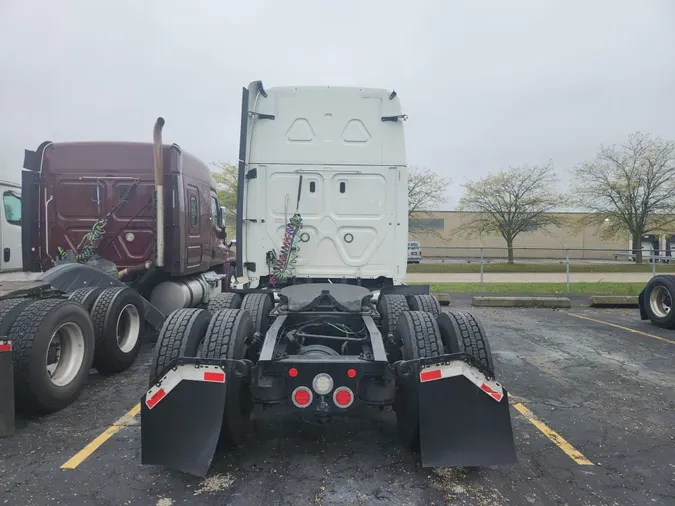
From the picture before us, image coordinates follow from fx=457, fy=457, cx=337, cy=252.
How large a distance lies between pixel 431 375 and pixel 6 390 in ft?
10.9

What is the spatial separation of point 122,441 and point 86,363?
135 centimetres

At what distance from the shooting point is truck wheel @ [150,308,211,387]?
3.47 metres

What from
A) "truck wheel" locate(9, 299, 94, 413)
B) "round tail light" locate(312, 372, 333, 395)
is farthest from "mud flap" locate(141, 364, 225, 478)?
"truck wheel" locate(9, 299, 94, 413)

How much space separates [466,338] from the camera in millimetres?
3537

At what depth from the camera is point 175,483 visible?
10.1ft

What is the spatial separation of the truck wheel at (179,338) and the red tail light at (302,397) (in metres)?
0.98

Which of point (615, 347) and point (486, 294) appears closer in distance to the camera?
point (615, 347)

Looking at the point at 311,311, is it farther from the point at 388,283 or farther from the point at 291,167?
the point at 291,167

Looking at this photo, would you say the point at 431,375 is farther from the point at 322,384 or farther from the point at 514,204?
the point at 514,204

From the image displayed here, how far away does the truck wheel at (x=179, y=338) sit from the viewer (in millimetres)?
3474

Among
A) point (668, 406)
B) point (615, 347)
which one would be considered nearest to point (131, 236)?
point (668, 406)

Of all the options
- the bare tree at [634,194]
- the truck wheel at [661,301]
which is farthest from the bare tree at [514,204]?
the truck wheel at [661,301]

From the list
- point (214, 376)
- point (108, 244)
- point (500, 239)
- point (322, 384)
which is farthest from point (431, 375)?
point (500, 239)

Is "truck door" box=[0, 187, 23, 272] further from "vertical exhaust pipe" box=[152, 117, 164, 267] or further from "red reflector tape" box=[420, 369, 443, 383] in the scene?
"red reflector tape" box=[420, 369, 443, 383]
